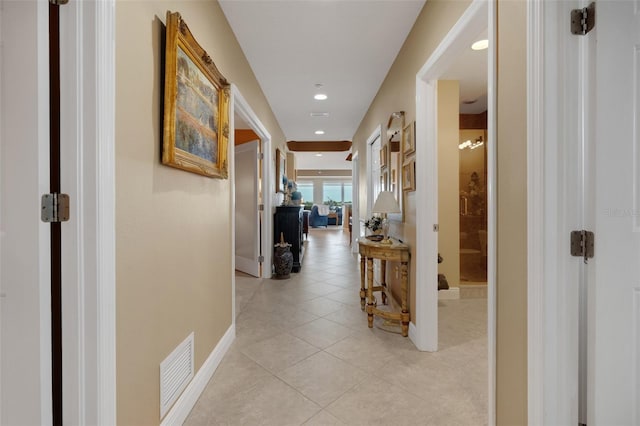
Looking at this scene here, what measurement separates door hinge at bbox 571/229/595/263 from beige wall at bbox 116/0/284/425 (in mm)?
1595

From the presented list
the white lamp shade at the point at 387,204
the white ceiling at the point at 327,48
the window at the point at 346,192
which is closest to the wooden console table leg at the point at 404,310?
the white lamp shade at the point at 387,204

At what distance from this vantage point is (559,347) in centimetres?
102

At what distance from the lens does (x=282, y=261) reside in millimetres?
4426

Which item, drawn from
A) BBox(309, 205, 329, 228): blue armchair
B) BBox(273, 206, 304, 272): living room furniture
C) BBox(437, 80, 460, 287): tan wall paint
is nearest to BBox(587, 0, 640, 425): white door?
BBox(437, 80, 460, 287): tan wall paint

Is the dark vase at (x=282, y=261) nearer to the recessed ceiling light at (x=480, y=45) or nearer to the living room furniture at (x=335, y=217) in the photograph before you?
the recessed ceiling light at (x=480, y=45)

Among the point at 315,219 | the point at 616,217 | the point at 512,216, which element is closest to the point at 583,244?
the point at 616,217

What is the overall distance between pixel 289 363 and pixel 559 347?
5.22 ft

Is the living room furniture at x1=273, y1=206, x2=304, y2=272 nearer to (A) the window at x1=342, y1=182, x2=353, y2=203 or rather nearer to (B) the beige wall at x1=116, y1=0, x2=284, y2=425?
(B) the beige wall at x1=116, y1=0, x2=284, y2=425

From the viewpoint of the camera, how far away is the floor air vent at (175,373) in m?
1.37

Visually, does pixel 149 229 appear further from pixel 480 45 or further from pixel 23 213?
pixel 480 45

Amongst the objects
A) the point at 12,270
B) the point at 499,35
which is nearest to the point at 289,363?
the point at 12,270

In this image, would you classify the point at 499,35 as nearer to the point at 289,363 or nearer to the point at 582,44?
the point at 582,44

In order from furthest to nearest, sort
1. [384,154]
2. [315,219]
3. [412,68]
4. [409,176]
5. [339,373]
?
1. [315,219]
2. [384,154]
3. [409,176]
4. [412,68]
5. [339,373]

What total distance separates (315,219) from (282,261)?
8.99 meters
